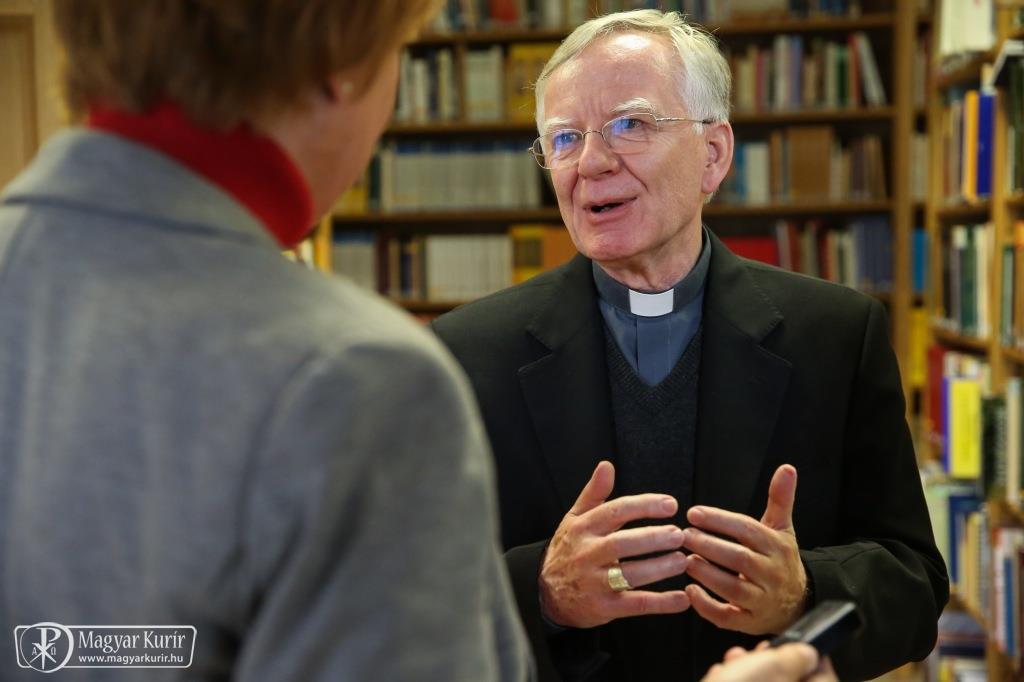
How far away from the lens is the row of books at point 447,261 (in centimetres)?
572

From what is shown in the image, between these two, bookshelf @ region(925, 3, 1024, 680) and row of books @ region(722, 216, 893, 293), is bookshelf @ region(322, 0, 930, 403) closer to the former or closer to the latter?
row of books @ region(722, 216, 893, 293)

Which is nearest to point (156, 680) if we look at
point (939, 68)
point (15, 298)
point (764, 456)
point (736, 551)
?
point (15, 298)

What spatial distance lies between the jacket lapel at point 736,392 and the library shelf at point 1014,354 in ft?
6.16

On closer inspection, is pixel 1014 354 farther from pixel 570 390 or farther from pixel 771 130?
pixel 771 130

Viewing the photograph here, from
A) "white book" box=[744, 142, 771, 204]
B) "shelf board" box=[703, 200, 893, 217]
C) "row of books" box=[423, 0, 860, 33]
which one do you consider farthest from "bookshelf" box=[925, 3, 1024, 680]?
"row of books" box=[423, 0, 860, 33]

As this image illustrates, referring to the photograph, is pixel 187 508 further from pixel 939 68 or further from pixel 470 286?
pixel 470 286

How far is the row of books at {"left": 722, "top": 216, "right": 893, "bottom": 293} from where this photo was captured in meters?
5.64

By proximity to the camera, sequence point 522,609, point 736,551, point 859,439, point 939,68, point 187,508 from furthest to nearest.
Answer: point 939,68 < point 859,439 < point 522,609 < point 736,551 < point 187,508

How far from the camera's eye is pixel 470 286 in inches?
230

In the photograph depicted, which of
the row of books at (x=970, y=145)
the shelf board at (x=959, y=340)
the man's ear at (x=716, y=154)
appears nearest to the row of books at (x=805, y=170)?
the shelf board at (x=959, y=340)

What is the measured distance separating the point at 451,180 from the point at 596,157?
4146 mm

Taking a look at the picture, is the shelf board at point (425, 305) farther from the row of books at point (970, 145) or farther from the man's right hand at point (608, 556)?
the man's right hand at point (608, 556)

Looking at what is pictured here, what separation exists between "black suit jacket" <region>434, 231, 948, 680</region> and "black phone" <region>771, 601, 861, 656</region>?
1.62 feet

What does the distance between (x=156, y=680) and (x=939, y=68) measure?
14.7 feet
